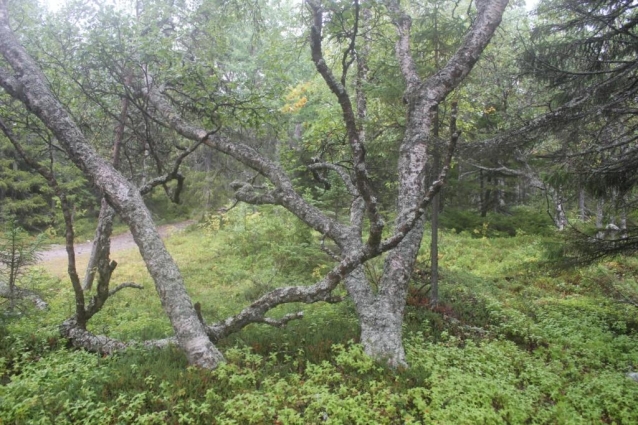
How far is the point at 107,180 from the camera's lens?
5.59 metres

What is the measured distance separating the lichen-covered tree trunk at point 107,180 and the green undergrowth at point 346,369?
2.87 ft

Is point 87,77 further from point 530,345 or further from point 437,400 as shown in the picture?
point 530,345

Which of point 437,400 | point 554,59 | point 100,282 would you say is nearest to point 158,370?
point 100,282

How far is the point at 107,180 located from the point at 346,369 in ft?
14.0

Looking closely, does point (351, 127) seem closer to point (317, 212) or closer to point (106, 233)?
point (317, 212)

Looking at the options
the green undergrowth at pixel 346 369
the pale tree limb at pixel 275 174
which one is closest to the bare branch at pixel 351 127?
the pale tree limb at pixel 275 174

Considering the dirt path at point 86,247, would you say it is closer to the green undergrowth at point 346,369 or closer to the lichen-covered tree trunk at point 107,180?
the green undergrowth at point 346,369

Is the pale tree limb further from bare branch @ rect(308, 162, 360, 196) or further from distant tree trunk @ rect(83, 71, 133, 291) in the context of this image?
distant tree trunk @ rect(83, 71, 133, 291)

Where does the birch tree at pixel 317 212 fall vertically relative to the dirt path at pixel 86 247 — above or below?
above

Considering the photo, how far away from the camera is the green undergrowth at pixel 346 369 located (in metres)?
4.17

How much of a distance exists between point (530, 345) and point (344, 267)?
12.6 feet

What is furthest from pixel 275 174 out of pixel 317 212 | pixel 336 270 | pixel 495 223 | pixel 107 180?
pixel 495 223

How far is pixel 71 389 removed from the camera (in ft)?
14.7

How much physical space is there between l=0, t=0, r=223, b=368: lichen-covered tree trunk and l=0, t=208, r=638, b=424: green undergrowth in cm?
88
